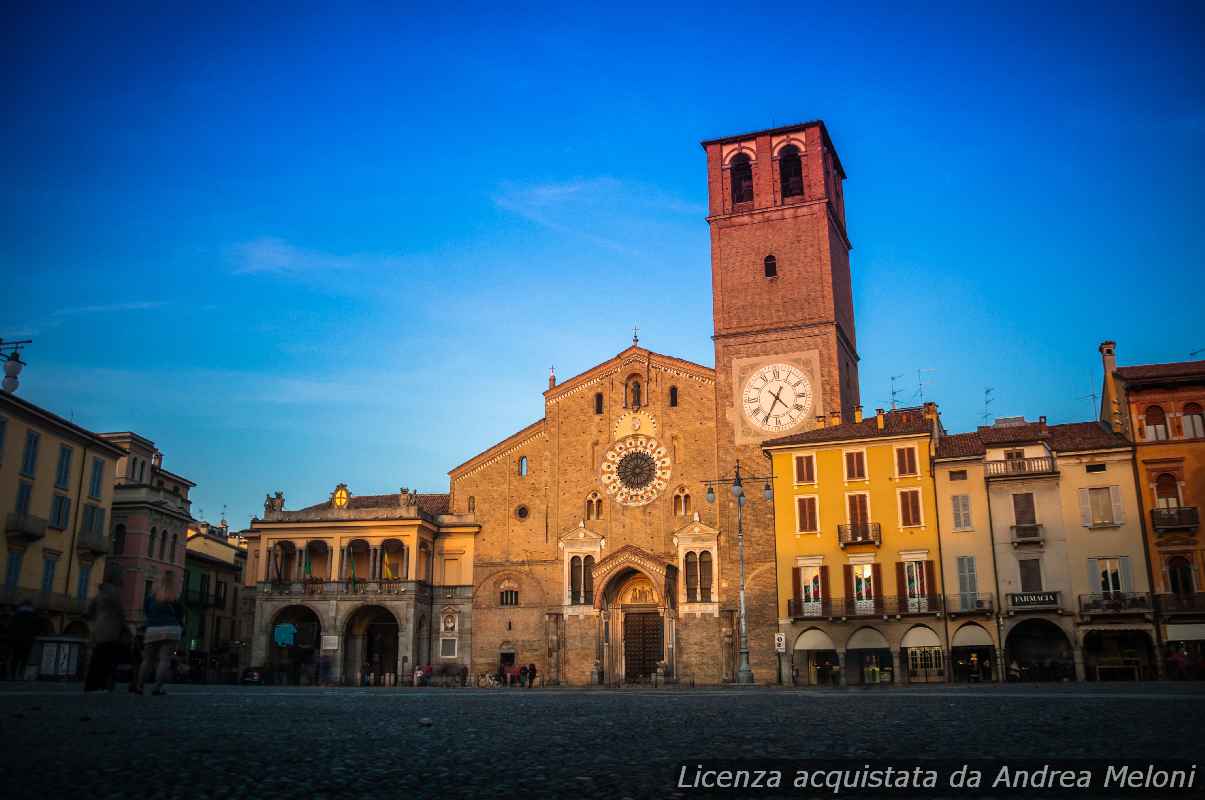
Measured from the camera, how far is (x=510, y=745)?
287 inches

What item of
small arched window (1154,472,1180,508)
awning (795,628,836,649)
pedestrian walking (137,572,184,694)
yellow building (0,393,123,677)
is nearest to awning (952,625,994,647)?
awning (795,628,836,649)

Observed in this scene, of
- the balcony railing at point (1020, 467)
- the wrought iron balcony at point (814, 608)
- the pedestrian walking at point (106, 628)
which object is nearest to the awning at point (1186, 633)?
the balcony railing at point (1020, 467)

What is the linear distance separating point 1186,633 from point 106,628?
35643mm

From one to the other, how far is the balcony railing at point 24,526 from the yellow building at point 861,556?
98.5 ft

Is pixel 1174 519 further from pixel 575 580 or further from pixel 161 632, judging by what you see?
pixel 161 632

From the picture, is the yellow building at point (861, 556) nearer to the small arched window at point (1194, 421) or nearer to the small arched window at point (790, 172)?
the small arched window at point (1194, 421)

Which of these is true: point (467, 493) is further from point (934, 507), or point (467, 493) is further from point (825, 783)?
point (825, 783)

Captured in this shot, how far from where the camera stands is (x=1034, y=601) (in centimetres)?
3816

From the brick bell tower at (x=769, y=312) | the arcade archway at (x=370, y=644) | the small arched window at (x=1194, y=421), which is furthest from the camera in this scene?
the arcade archway at (x=370, y=644)

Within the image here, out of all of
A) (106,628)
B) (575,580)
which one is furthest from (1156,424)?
(106,628)

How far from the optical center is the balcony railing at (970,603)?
39.0 meters

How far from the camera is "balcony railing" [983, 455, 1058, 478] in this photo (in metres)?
39.6

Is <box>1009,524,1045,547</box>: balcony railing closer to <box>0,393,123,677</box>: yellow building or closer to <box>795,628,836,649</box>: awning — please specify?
<box>795,628,836,649</box>: awning

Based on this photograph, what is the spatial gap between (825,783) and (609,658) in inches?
1665
